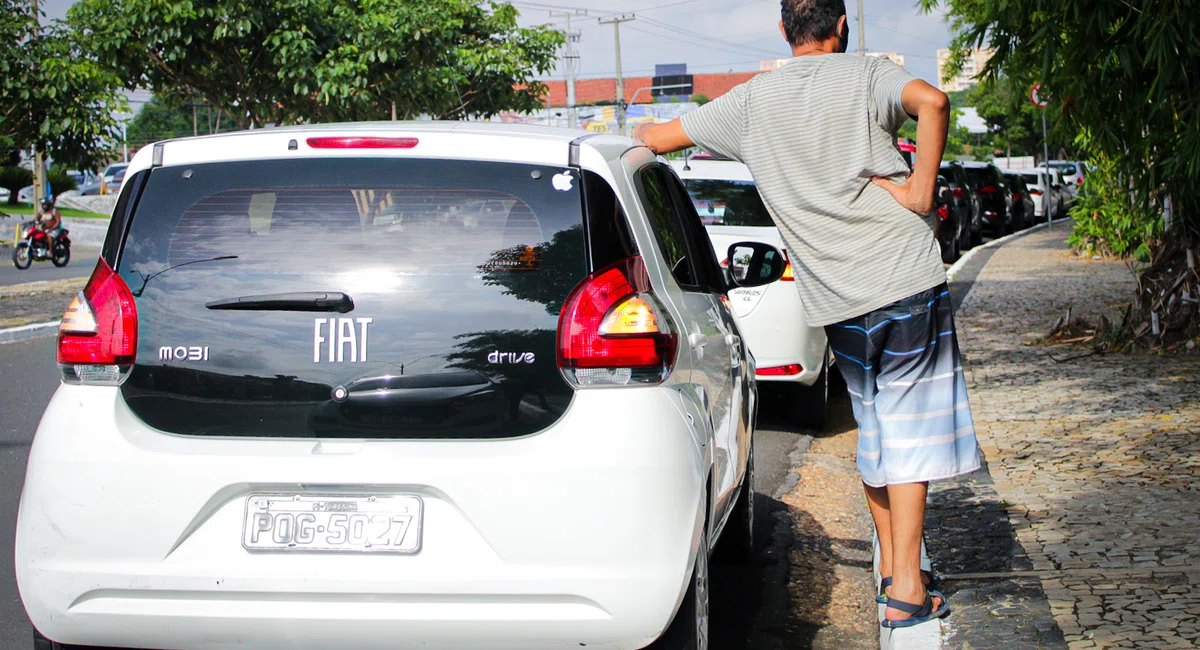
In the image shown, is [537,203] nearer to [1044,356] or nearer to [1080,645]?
[1080,645]

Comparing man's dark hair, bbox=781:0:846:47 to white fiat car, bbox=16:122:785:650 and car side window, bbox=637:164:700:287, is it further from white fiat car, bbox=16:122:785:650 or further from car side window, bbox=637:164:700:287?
white fiat car, bbox=16:122:785:650

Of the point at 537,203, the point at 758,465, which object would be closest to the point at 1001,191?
the point at 758,465

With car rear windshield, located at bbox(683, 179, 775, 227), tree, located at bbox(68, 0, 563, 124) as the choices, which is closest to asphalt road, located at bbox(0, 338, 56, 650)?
car rear windshield, located at bbox(683, 179, 775, 227)

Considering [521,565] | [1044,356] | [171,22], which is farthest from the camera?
[171,22]

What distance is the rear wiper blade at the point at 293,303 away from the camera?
3.04m

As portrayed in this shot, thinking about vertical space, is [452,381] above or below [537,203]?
below

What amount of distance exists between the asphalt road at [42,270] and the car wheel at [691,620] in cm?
1923

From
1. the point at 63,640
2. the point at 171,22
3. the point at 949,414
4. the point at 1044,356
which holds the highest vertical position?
the point at 171,22

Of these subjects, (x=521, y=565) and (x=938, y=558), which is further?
(x=938, y=558)

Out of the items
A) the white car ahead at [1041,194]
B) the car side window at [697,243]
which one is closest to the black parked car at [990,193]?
the white car ahead at [1041,194]

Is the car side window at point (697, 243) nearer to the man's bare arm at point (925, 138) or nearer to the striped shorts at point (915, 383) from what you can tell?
the striped shorts at point (915, 383)

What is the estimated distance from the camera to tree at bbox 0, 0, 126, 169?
1586 centimetres

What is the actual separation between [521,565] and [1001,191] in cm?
2799

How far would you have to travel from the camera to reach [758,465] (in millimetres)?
7055
